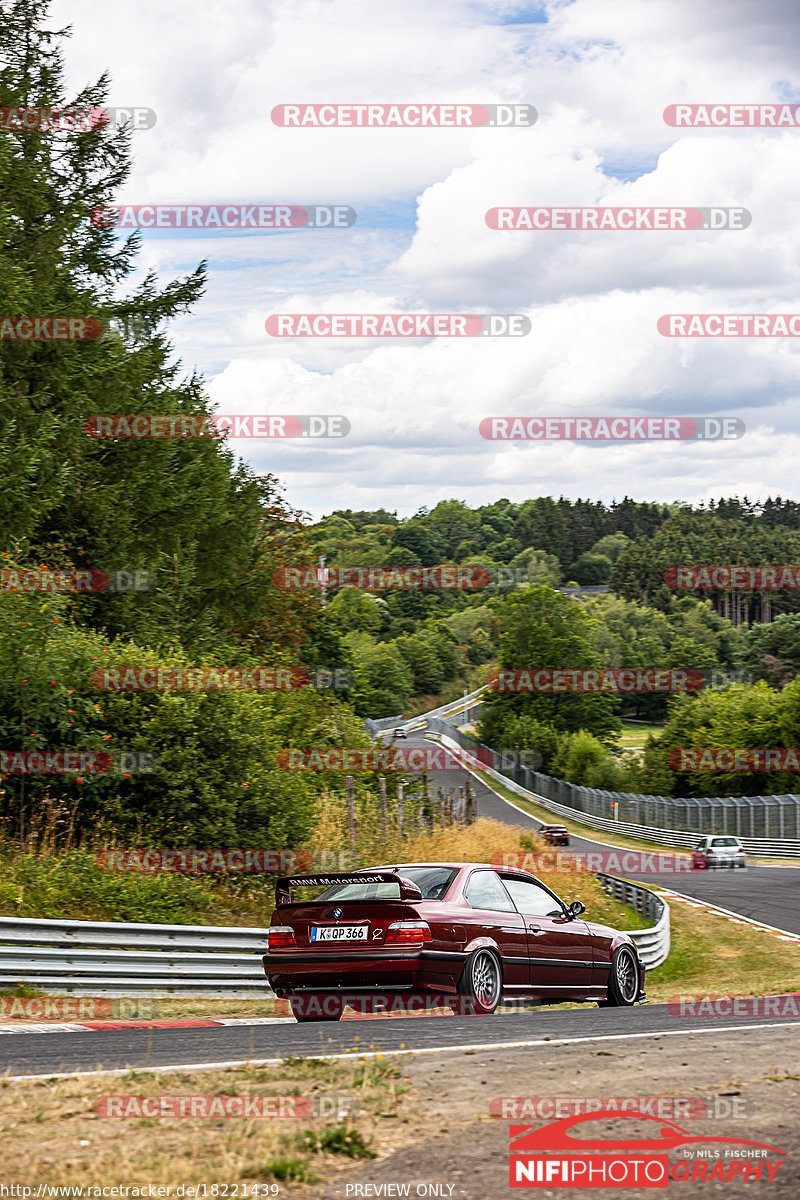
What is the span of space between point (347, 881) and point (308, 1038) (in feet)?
7.54

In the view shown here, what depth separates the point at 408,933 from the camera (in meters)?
9.42

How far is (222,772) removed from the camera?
663 inches

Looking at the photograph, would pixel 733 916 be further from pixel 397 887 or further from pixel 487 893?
pixel 397 887

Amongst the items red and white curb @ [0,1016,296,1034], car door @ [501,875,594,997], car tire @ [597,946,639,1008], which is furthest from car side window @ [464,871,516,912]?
car tire @ [597,946,639,1008]

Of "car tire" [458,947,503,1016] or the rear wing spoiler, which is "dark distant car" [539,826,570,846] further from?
the rear wing spoiler

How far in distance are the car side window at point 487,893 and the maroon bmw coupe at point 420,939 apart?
0.01 metres

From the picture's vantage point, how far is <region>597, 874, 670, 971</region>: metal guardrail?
20.5 meters

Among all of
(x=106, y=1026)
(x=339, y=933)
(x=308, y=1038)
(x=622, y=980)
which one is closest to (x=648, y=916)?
(x=622, y=980)

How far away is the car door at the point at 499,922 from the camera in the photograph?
395 inches

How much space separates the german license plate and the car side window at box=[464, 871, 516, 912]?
1.05 meters

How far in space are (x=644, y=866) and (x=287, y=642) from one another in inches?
872

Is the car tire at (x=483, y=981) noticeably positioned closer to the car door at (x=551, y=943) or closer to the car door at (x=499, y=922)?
the car door at (x=499, y=922)

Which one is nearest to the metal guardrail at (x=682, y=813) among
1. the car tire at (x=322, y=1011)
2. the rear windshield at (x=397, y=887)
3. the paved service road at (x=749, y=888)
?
the paved service road at (x=749, y=888)

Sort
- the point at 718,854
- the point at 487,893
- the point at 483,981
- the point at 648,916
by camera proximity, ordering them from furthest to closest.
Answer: the point at 718,854 → the point at 648,916 → the point at 487,893 → the point at 483,981
